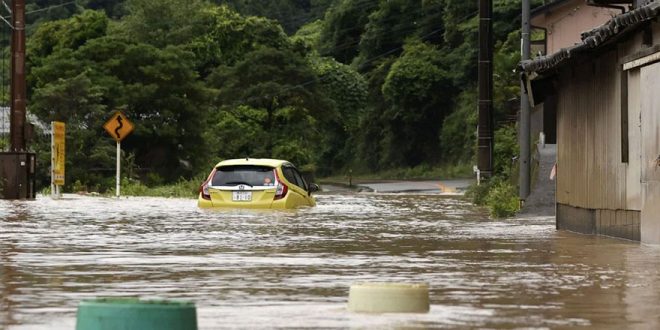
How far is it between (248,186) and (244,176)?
422 mm

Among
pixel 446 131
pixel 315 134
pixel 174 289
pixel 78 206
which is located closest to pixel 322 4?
pixel 446 131

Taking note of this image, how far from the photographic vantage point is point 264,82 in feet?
259

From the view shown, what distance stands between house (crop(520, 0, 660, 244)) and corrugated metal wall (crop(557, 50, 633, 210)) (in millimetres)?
14

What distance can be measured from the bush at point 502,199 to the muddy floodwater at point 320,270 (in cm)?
313

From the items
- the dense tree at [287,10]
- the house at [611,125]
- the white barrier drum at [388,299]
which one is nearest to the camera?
the white barrier drum at [388,299]

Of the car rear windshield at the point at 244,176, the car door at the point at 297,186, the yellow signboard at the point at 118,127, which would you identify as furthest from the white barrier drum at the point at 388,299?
the yellow signboard at the point at 118,127

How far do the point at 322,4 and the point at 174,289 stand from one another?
12236 centimetres

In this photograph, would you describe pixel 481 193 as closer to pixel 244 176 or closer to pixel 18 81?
pixel 244 176

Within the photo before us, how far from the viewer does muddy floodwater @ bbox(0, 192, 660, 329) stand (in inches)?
420

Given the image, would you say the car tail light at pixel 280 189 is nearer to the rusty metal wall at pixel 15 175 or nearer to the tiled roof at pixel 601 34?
the tiled roof at pixel 601 34

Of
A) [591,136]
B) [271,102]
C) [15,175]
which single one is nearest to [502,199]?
[591,136]

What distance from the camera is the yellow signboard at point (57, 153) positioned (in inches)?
1626

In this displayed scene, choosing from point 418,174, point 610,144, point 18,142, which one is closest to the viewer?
point 610,144

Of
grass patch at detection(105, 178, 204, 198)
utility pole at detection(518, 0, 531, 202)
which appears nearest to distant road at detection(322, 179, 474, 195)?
grass patch at detection(105, 178, 204, 198)
